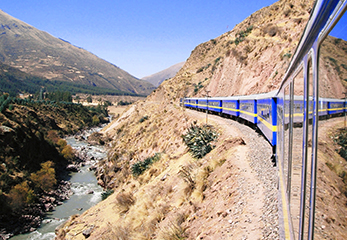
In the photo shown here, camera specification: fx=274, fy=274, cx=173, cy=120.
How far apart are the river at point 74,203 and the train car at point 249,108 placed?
19.5 meters

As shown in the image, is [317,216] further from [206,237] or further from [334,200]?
[206,237]

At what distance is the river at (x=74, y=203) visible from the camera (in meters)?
25.9

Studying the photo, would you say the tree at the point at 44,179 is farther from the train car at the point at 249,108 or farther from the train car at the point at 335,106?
the train car at the point at 335,106

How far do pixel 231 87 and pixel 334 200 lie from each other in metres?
42.0

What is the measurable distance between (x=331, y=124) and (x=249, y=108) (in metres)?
16.3

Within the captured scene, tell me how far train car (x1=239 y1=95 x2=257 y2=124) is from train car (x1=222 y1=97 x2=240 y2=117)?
27.6 inches

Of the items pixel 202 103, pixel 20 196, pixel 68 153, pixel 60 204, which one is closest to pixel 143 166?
pixel 202 103

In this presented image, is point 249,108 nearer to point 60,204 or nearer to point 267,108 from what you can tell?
point 267,108

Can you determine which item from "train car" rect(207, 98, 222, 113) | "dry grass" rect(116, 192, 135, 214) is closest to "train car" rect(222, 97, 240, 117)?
"train car" rect(207, 98, 222, 113)

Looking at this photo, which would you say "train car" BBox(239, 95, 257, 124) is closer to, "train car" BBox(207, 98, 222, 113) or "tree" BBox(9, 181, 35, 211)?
"train car" BBox(207, 98, 222, 113)

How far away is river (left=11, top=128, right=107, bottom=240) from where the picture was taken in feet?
84.8

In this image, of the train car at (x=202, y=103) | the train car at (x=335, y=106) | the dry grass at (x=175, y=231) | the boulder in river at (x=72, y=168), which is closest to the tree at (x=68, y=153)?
the boulder in river at (x=72, y=168)

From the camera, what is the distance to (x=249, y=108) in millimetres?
17922

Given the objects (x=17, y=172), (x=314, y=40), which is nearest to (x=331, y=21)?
(x=314, y=40)
